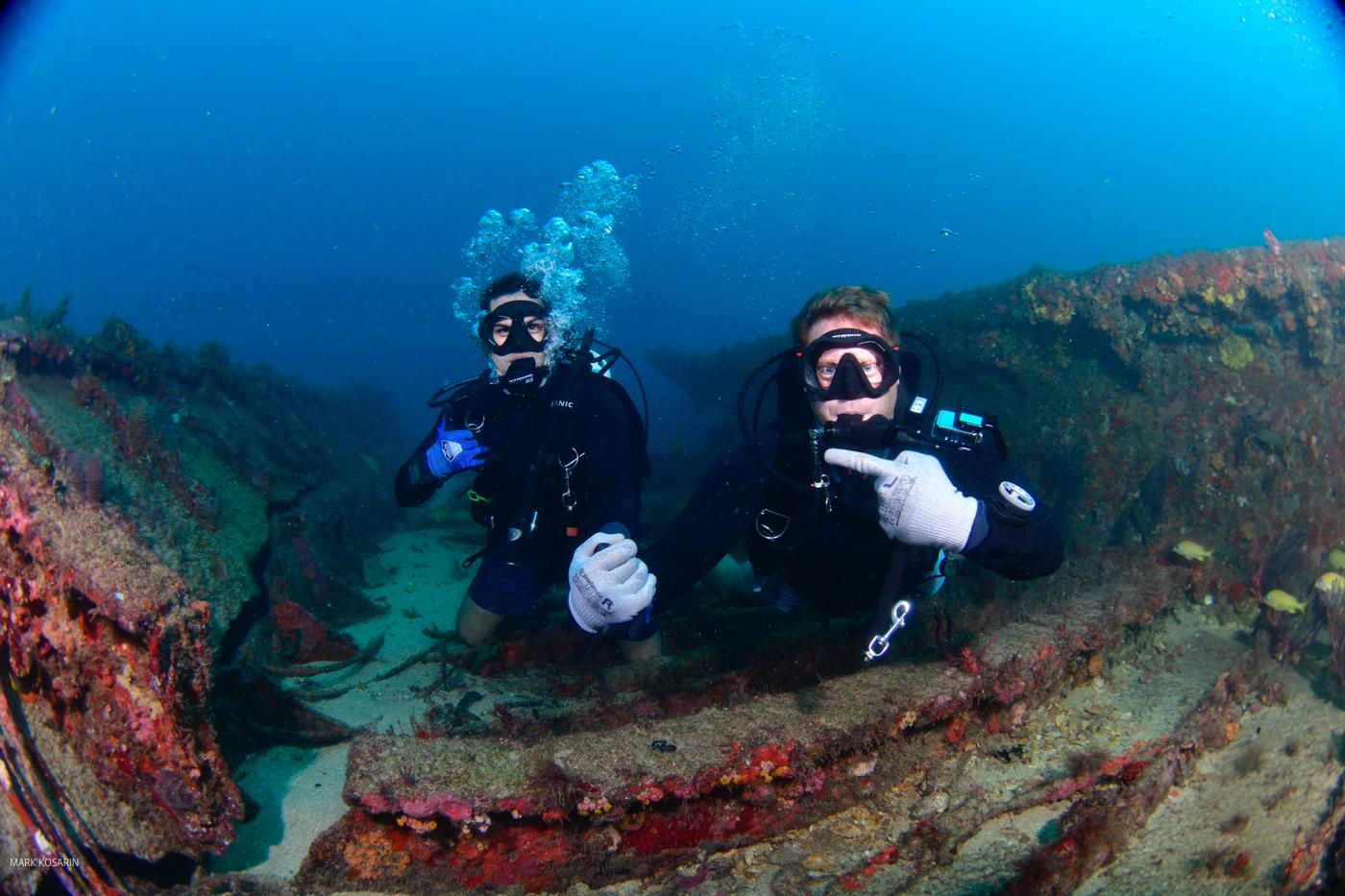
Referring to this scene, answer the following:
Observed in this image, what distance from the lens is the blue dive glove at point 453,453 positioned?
4.84 meters

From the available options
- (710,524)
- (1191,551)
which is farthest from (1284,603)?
(710,524)

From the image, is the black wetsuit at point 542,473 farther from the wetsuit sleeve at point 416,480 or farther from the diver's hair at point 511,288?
the diver's hair at point 511,288

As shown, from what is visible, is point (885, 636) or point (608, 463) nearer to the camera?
point (885, 636)

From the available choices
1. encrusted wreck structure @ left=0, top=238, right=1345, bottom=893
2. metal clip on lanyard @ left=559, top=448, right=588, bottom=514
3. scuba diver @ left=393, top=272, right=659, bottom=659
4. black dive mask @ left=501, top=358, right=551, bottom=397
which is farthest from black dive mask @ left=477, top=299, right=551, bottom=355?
encrusted wreck structure @ left=0, top=238, right=1345, bottom=893

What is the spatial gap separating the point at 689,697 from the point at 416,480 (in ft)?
9.50

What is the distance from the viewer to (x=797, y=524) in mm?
3660

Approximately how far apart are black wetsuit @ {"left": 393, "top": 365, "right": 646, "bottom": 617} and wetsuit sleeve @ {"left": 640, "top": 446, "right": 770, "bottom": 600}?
81cm

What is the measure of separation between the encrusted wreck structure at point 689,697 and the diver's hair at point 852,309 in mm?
1906

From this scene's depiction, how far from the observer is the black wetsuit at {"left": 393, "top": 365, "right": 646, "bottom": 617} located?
14.9ft

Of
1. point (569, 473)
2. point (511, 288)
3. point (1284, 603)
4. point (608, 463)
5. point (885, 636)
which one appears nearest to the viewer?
point (885, 636)

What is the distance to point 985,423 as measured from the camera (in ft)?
10.8

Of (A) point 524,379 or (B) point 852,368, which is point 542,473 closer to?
(A) point 524,379

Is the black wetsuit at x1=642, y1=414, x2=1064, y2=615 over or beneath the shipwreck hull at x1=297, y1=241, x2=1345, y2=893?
over

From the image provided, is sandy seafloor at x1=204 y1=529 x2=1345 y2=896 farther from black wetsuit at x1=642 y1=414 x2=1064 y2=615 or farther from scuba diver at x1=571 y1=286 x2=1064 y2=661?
black wetsuit at x1=642 y1=414 x2=1064 y2=615
